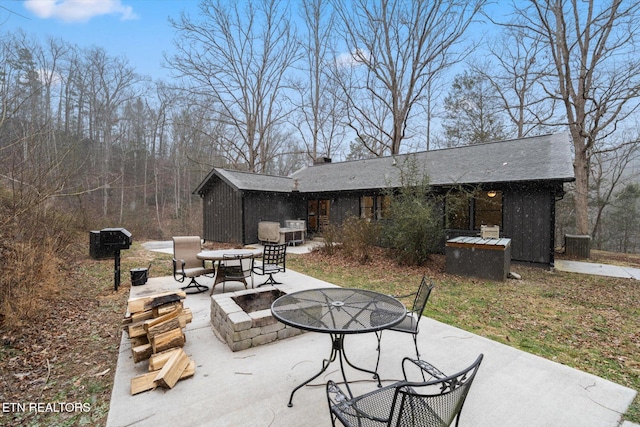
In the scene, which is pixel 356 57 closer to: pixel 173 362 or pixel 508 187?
pixel 508 187

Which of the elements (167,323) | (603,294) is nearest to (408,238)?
(603,294)

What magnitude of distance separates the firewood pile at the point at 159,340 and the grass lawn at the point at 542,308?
357 cm

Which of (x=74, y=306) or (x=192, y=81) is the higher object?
(x=192, y=81)

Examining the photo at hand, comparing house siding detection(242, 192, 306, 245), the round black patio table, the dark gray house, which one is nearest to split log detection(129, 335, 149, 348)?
the round black patio table

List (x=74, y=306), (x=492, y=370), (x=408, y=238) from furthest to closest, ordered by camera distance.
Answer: (x=408, y=238) → (x=74, y=306) → (x=492, y=370)

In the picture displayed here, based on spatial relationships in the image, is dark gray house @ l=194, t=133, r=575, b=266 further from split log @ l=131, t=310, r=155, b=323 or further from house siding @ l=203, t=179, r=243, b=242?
split log @ l=131, t=310, r=155, b=323

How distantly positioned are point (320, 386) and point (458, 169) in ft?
31.6

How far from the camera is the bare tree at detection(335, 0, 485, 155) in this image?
50.0 feet

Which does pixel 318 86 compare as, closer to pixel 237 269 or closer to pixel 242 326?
pixel 237 269

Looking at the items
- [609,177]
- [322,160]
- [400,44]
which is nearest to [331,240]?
[322,160]

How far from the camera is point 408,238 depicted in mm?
8125

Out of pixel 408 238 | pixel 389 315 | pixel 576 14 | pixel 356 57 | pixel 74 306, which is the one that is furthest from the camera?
pixel 356 57

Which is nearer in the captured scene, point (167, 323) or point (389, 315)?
point (389, 315)

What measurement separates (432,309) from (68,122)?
24.8 meters
